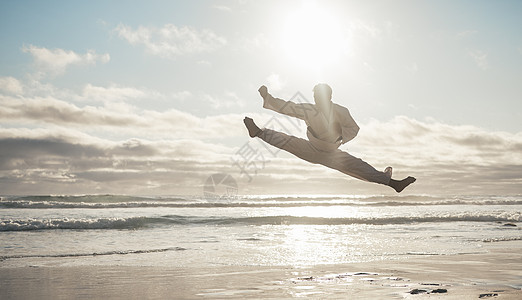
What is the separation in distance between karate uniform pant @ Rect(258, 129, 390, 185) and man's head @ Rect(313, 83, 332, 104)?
647 mm

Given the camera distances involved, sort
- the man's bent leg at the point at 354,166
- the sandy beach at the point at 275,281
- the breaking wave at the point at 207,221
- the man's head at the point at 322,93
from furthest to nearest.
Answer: the breaking wave at the point at 207,221 → the sandy beach at the point at 275,281 → the man's bent leg at the point at 354,166 → the man's head at the point at 322,93

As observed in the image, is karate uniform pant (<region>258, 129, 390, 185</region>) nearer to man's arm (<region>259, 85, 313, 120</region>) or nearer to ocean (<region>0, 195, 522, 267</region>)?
man's arm (<region>259, 85, 313, 120</region>)

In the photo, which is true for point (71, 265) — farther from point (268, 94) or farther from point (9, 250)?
point (268, 94)

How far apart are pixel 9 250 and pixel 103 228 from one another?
7.21 metres

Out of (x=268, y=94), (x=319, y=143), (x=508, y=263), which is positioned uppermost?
(x=268, y=94)

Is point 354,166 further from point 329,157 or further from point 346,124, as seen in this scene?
point 346,124

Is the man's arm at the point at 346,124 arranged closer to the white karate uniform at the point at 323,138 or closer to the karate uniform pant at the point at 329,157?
the white karate uniform at the point at 323,138

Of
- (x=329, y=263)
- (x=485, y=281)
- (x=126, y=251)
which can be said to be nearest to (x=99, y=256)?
(x=126, y=251)

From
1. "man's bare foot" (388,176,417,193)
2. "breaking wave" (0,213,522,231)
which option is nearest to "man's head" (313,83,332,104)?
"man's bare foot" (388,176,417,193)

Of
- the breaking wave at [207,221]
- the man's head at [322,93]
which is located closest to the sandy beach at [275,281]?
the man's head at [322,93]

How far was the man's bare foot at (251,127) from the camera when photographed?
6.74 m

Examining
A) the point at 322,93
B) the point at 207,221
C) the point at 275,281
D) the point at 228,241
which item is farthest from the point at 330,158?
the point at 207,221

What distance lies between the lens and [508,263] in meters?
10.8

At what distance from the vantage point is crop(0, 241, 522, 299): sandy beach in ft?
24.8
